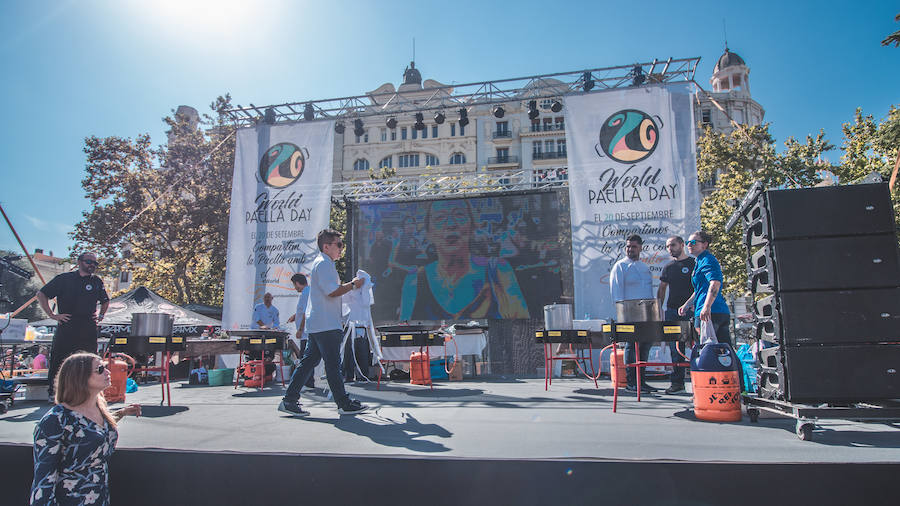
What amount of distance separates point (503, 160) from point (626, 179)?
24674mm

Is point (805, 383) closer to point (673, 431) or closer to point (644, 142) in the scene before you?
point (673, 431)

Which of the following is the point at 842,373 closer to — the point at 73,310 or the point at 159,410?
the point at 159,410

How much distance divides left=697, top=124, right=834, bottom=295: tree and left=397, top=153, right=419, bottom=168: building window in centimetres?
1793

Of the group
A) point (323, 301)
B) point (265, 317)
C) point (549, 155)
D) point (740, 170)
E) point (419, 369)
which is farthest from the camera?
point (549, 155)

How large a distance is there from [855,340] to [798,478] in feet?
4.51

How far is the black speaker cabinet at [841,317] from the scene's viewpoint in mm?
3023

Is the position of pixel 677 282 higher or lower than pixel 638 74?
lower

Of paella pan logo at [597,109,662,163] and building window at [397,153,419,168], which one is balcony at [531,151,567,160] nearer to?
building window at [397,153,419,168]

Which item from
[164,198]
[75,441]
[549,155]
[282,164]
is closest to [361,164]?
[549,155]

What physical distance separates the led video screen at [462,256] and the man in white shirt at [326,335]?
7365 millimetres

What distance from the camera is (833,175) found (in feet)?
61.2

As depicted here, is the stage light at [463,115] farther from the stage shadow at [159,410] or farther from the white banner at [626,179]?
the stage shadow at [159,410]

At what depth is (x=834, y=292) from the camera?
10.2 ft

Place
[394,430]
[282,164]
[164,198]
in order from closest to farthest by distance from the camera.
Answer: [394,430] < [282,164] < [164,198]
